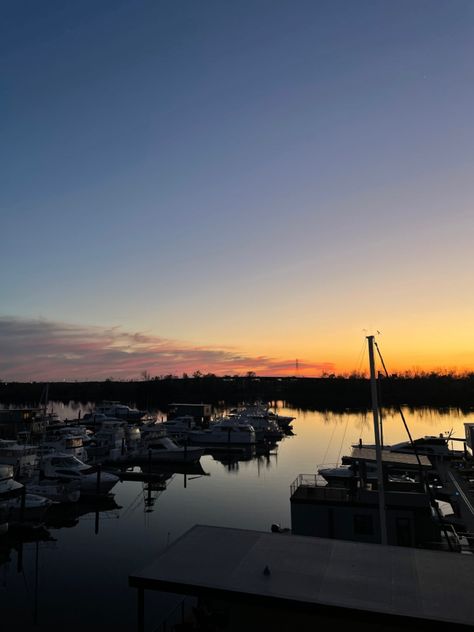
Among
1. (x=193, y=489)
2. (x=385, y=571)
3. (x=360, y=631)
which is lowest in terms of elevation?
(x=193, y=489)

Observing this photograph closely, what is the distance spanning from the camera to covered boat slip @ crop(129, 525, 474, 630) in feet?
36.1

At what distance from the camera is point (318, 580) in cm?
1243

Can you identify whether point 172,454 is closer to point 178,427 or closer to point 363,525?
point 178,427

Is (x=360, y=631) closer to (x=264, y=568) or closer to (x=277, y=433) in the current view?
(x=264, y=568)

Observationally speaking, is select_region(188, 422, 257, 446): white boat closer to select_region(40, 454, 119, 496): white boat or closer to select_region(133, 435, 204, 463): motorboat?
select_region(133, 435, 204, 463): motorboat

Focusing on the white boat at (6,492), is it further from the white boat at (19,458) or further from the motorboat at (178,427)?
the motorboat at (178,427)

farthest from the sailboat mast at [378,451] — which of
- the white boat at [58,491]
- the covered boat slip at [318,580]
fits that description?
the white boat at [58,491]

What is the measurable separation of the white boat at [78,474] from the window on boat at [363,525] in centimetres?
2589

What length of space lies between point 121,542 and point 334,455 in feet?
137

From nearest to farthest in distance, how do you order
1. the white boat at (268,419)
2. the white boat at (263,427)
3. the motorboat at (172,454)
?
the motorboat at (172,454), the white boat at (263,427), the white boat at (268,419)

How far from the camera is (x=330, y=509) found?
24.2 metres

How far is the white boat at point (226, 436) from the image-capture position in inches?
2943

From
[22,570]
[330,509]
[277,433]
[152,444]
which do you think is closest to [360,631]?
[330,509]

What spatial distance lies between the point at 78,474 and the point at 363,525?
1174 inches
